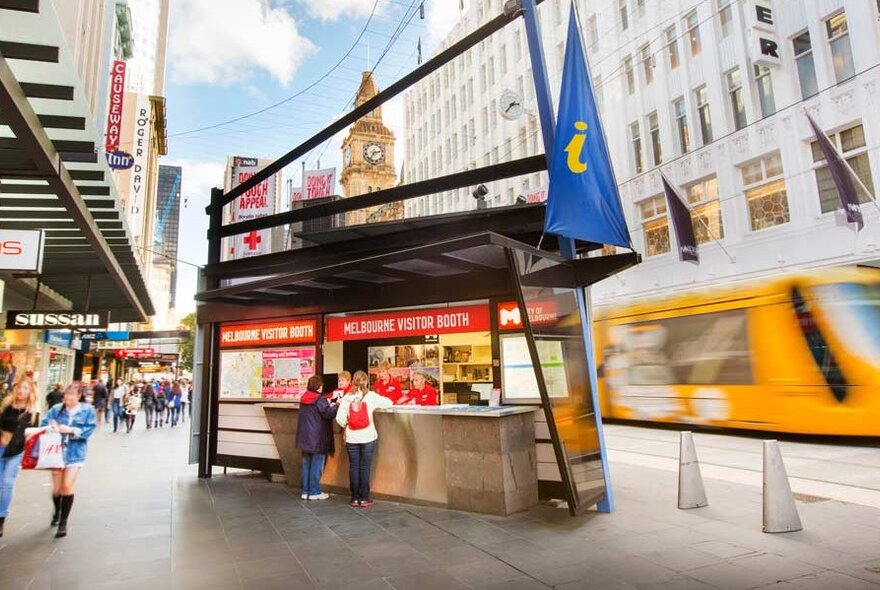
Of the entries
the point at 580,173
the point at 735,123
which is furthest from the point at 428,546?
the point at 735,123

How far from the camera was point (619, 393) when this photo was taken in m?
17.2

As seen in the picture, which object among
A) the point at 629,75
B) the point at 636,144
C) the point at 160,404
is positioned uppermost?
the point at 629,75

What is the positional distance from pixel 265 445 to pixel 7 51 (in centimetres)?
694

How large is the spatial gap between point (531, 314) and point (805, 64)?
17.5 metres

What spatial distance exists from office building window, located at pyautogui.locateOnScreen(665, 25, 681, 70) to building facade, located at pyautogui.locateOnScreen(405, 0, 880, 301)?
0.05m

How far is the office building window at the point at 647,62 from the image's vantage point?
23.8 meters

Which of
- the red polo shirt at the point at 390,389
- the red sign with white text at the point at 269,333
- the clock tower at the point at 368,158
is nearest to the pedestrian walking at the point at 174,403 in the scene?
the red sign with white text at the point at 269,333

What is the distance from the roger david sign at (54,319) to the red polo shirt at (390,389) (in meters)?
6.07

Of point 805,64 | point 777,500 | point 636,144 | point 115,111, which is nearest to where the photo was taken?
point 777,500

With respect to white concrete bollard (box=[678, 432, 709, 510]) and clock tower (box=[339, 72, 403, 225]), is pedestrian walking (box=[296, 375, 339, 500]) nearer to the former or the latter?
white concrete bollard (box=[678, 432, 709, 510])

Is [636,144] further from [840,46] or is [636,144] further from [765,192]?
[840,46]

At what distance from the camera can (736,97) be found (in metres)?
20.1

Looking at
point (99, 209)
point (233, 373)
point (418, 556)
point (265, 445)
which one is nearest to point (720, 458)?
point (418, 556)

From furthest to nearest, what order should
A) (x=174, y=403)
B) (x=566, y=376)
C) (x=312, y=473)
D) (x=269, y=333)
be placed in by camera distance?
1. (x=174, y=403)
2. (x=269, y=333)
3. (x=312, y=473)
4. (x=566, y=376)
